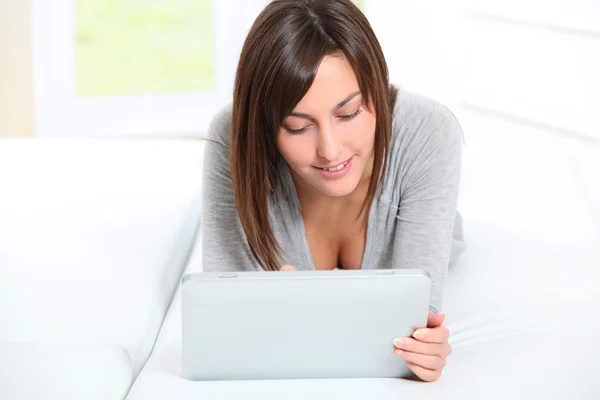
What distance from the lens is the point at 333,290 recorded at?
4.87 feet

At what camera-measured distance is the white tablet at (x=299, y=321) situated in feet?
4.83

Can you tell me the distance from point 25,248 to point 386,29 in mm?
3012

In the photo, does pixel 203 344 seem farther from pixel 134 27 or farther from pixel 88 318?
pixel 134 27

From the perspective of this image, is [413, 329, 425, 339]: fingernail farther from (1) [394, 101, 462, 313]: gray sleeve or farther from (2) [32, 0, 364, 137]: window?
→ (2) [32, 0, 364, 137]: window

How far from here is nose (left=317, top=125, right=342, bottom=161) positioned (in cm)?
164

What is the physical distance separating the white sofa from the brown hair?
46cm

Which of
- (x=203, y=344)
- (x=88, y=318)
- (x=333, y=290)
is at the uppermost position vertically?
(x=333, y=290)

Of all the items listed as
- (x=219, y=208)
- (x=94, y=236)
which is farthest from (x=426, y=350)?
(x=94, y=236)

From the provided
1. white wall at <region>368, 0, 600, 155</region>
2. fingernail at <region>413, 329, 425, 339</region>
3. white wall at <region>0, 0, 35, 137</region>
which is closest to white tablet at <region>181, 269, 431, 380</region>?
fingernail at <region>413, 329, 425, 339</region>

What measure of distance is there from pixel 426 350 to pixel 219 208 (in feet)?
2.05

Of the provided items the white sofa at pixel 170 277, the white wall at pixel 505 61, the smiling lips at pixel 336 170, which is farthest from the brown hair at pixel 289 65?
the white wall at pixel 505 61

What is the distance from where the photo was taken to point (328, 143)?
1.65 meters

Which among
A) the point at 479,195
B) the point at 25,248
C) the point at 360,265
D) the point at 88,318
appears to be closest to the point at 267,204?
the point at 360,265

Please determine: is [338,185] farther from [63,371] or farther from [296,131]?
[63,371]
